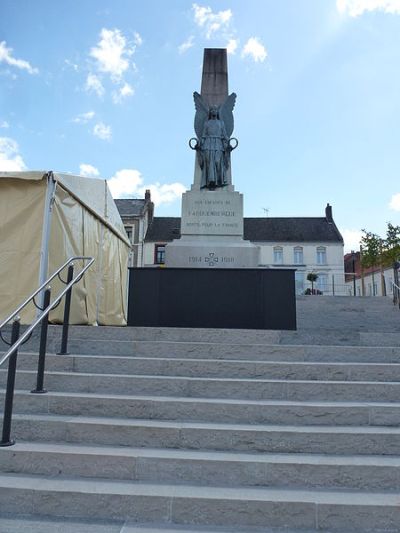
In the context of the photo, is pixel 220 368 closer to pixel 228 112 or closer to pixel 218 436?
pixel 218 436

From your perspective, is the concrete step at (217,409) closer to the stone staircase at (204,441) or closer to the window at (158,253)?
the stone staircase at (204,441)

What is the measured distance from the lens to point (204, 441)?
3.07 meters

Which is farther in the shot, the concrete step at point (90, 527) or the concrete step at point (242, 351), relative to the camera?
the concrete step at point (242, 351)

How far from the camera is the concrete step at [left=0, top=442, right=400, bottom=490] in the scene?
2.71 meters

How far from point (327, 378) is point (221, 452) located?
1.49m

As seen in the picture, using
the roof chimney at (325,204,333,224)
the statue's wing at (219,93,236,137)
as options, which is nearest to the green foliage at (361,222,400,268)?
the statue's wing at (219,93,236,137)

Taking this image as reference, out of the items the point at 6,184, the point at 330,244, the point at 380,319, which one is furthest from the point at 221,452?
the point at 330,244

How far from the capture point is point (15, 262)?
232 inches

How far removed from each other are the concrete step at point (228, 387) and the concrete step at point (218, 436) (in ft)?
1.50

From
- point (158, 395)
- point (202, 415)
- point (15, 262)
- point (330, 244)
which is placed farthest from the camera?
point (330, 244)

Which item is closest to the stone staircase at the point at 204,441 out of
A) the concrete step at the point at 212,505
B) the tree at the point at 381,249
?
the concrete step at the point at 212,505

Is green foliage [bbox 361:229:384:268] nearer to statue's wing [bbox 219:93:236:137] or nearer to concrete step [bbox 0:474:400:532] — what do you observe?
statue's wing [bbox 219:93:236:137]

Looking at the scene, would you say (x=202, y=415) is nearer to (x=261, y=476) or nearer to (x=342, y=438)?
Result: (x=261, y=476)

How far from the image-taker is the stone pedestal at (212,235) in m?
7.95
